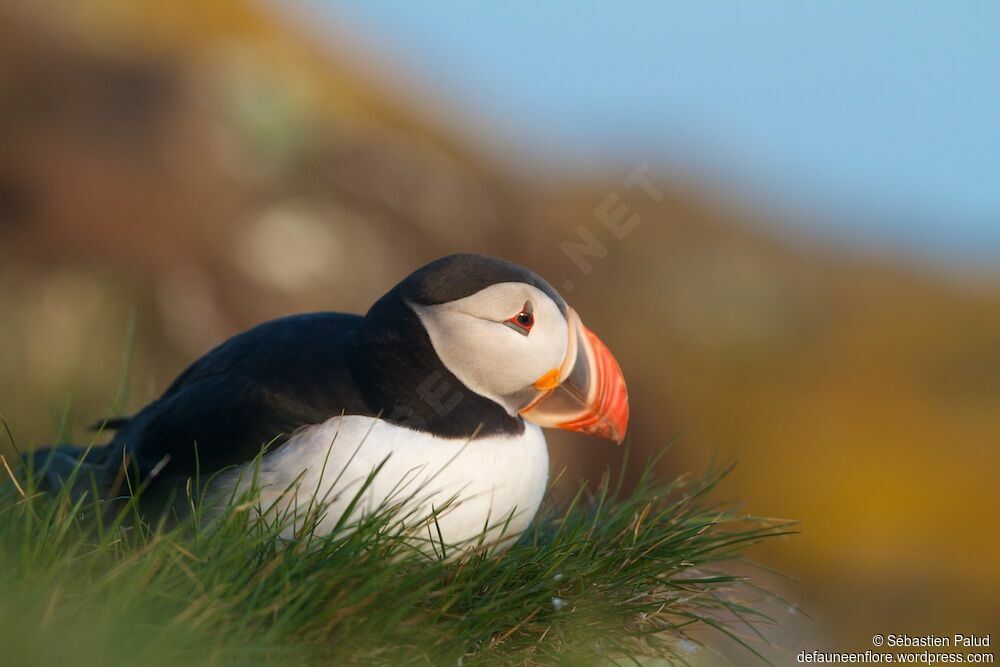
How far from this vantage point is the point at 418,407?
3.16 meters

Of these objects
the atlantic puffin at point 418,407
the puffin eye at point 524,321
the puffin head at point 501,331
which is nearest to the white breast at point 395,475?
the atlantic puffin at point 418,407

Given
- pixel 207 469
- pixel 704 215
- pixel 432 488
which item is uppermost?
pixel 704 215

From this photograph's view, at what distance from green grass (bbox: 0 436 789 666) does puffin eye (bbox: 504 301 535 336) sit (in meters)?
0.66

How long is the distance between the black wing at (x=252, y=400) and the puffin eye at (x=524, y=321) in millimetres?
515

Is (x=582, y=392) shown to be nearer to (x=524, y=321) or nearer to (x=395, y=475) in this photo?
(x=524, y=321)

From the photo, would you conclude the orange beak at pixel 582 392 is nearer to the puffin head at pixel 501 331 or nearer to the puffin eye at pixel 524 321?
the puffin head at pixel 501 331

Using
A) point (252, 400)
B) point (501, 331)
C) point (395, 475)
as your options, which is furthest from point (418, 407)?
point (252, 400)

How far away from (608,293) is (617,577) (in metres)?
9.17

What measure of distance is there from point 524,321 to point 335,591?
0.99 metres

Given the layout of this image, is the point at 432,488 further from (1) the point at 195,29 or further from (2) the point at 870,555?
(1) the point at 195,29

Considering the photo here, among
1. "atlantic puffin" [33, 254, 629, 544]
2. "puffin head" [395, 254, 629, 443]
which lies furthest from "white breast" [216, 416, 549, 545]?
"puffin head" [395, 254, 629, 443]

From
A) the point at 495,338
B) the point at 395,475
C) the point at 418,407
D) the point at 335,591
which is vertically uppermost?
the point at 495,338

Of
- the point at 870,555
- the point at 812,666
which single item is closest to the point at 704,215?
the point at 870,555

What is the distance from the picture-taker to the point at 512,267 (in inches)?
128
